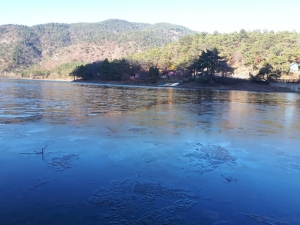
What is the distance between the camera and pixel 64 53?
19750 cm

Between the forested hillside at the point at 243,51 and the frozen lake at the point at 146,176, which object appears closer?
the frozen lake at the point at 146,176

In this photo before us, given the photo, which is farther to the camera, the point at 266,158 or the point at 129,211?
the point at 266,158

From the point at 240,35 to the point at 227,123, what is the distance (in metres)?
95.6

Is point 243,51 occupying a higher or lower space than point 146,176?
higher

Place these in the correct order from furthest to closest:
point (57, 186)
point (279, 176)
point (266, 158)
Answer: point (266, 158), point (279, 176), point (57, 186)

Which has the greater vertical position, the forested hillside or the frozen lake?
the forested hillside

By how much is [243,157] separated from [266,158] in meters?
0.64

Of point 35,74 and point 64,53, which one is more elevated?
point 64,53

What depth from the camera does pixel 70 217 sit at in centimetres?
448

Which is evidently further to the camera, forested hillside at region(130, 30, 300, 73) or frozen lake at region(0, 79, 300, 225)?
forested hillside at region(130, 30, 300, 73)

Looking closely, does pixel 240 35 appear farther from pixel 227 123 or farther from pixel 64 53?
pixel 64 53

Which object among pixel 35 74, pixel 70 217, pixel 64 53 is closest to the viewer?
pixel 70 217

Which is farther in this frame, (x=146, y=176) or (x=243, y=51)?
(x=243, y=51)

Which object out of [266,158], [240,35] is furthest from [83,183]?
[240,35]
